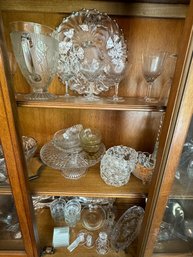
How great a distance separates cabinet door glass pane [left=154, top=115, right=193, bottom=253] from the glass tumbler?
0.47 m

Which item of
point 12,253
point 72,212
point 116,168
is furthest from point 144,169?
point 12,253

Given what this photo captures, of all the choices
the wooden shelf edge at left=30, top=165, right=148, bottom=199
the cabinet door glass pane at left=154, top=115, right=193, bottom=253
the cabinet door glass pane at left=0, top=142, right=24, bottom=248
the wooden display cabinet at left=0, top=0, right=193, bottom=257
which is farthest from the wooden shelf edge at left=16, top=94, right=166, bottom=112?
the cabinet door glass pane at left=0, top=142, right=24, bottom=248

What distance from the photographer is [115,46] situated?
0.87 m

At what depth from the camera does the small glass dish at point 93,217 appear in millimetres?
1247

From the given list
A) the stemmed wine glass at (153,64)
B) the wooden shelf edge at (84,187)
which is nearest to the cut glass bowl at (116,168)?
the wooden shelf edge at (84,187)

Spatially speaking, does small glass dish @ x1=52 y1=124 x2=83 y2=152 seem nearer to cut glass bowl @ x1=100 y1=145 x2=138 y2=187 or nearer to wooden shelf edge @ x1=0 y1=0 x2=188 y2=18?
cut glass bowl @ x1=100 y1=145 x2=138 y2=187

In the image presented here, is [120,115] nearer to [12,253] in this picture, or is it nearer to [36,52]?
[36,52]

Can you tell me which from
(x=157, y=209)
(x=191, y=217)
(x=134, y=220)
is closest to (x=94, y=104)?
(x=157, y=209)

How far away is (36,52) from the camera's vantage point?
73 centimetres

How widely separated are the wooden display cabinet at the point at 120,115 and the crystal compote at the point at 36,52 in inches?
2.6

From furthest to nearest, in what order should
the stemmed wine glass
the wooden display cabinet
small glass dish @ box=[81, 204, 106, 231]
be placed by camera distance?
small glass dish @ box=[81, 204, 106, 231]
the stemmed wine glass
the wooden display cabinet

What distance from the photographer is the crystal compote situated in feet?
2.31

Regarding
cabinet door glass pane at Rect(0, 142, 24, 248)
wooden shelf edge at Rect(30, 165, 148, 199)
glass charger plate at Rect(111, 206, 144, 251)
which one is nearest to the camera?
wooden shelf edge at Rect(30, 165, 148, 199)

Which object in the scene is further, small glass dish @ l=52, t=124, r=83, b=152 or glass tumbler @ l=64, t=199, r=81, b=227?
glass tumbler @ l=64, t=199, r=81, b=227
